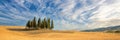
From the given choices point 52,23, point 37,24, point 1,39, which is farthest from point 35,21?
point 1,39

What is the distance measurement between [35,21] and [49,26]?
691 centimetres

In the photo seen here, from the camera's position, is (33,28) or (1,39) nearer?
(1,39)

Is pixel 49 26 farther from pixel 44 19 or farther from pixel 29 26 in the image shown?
pixel 29 26

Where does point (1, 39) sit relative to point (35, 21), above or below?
below

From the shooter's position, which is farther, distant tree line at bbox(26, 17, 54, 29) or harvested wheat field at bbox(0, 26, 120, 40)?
distant tree line at bbox(26, 17, 54, 29)

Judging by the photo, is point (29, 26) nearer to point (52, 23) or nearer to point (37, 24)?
point (37, 24)

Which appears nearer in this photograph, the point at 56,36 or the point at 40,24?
the point at 56,36

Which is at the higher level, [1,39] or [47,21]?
[47,21]

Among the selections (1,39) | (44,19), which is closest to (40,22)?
(44,19)

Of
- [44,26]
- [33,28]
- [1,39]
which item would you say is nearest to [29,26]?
[33,28]

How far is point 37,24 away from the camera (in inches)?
3551

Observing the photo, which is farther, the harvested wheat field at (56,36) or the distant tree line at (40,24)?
the distant tree line at (40,24)

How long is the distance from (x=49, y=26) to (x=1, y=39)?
193 ft

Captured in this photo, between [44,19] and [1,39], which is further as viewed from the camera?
[44,19]
